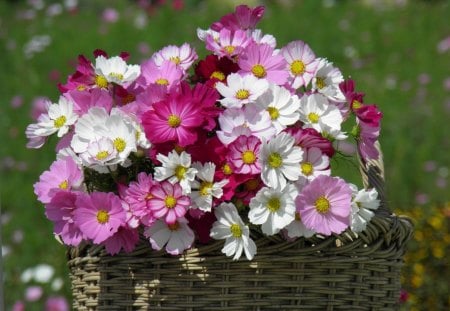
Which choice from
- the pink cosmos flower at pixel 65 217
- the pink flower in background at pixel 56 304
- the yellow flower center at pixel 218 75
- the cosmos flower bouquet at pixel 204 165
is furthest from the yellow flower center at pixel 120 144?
the pink flower in background at pixel 56 304

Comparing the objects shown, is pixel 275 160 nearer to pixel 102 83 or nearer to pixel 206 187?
pixel 206 187

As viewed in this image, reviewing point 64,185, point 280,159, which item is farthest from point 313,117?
point 64,185

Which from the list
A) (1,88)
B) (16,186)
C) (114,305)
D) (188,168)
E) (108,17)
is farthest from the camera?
(108,17)

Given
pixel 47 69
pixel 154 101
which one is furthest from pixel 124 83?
pixel 47 69

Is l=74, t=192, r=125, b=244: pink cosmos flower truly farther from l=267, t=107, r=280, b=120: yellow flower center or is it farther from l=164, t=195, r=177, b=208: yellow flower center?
l=267, t=107, r=280, b=120: yellow flower center

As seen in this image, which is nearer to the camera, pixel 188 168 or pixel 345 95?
pixel 188 168

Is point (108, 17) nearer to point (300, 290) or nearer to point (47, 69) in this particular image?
point (47, 69)
